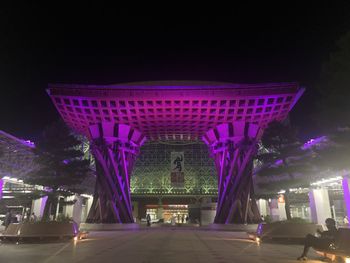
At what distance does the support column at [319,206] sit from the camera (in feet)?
133

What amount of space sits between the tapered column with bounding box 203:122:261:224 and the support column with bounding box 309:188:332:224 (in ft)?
35.0

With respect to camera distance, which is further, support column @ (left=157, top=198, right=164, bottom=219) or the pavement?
support column @ (left=157, top=198, right=164, bottom=219)

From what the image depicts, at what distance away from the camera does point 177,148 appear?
70.8 meters

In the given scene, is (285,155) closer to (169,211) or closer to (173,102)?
(173,102)

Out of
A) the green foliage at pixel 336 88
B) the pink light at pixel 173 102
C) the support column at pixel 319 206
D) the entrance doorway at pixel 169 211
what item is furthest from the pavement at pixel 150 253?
the entrance doorway at pixel 169 211

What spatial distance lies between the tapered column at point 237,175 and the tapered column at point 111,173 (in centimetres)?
1122

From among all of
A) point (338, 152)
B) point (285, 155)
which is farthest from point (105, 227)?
point (338, 152)

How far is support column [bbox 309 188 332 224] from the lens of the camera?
40.4 m

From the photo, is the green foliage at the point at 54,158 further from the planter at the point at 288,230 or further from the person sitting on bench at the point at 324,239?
the person sitting on bench at the point at 324,239

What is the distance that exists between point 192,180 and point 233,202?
32912mm

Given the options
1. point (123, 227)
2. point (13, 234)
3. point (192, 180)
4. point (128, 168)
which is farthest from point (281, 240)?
point (192, 180)

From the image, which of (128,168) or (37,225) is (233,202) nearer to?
(128,168)

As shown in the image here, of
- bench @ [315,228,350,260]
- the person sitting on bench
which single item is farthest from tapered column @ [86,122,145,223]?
bench @ [315,228,350,260]

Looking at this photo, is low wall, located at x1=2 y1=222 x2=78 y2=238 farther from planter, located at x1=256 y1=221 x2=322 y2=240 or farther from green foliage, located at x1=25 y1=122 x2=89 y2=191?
planter, located at x1=256 y1=221 x2=322 y2=240
